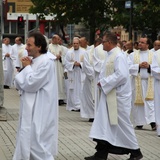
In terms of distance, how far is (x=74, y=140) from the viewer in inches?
512

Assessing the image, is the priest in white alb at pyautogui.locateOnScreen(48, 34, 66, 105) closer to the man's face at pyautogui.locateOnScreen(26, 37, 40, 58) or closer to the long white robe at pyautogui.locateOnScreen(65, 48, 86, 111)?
the long white robe at pyautogui.locateOnScreen(65, 48, 86, 111)

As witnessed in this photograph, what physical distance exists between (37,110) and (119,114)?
1883mm

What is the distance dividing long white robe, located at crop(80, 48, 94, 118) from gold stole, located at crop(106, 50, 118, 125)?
20.2 feet

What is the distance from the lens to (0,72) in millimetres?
16859

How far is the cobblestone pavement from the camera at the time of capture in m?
11.3

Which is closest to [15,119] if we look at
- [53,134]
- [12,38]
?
[53,134]

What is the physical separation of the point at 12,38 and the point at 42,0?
45418 mm

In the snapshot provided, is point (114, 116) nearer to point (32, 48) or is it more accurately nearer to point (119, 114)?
point (119, 114)

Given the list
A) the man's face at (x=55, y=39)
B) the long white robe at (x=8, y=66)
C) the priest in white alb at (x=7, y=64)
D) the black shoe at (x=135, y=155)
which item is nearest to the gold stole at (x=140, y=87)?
the black shoe at (x=135, y=155)

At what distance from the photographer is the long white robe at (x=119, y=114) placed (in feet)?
35.4

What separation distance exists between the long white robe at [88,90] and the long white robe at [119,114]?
623cm

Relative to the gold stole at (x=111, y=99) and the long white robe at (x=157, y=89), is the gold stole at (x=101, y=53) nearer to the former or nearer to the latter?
the long white robe at (x=157, y=89)

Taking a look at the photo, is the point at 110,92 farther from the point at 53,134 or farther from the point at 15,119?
the point at 15,119

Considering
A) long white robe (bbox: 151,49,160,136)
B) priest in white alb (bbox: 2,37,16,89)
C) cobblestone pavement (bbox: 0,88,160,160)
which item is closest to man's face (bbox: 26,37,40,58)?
cobblestone pavement (bbox: 0,88,160,160)
